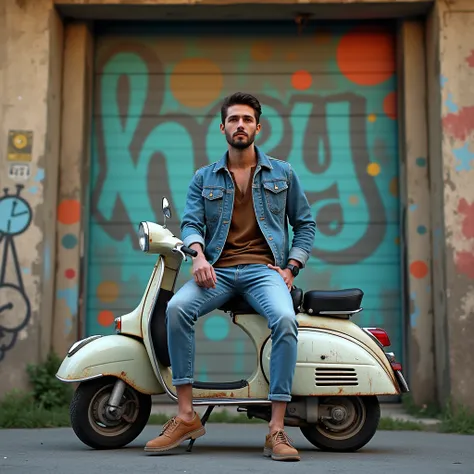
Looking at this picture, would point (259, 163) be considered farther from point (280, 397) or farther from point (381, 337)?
point (280, 397)

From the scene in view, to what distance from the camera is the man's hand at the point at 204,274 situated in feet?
16.8

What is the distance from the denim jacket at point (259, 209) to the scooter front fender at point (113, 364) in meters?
0.66

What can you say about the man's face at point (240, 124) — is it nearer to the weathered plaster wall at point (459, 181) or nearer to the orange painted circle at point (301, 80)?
the weathered plaster wall at point (459, 181)

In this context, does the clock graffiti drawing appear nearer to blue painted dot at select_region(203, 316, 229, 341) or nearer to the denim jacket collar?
blue painted dot at select_region(203, 316, 229, 341)

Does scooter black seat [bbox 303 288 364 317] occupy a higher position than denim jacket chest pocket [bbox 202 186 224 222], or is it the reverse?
denim jacket chest pocket [bbox 202 186 224 222]

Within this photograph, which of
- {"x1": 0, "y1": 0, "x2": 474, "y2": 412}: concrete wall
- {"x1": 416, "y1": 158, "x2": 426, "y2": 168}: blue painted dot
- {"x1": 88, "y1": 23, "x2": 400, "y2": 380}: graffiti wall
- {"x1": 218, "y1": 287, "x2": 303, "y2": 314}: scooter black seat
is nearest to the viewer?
{"x1": 218, "y1": 287, "x2": 303, "y2": 314}: scooter black seat

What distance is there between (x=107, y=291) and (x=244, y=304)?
382 cm

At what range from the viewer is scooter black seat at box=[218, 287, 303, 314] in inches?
209

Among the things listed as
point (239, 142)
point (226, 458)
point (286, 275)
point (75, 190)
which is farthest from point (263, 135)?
point (226, 458)


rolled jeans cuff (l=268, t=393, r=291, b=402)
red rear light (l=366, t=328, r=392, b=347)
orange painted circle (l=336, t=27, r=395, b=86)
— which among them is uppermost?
orange painted circle (l=336, t=27, r=395, b=86)

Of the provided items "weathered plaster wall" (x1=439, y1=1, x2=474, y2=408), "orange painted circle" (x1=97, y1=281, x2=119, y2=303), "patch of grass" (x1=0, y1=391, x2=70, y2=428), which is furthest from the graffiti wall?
"patch of grass" (x1=0, y1=391, x2=70, y2=428)

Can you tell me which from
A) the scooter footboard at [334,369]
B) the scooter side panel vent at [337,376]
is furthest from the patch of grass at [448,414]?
the scooter side panel vent at [337,376]

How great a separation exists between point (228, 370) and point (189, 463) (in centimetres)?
406

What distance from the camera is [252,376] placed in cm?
526
